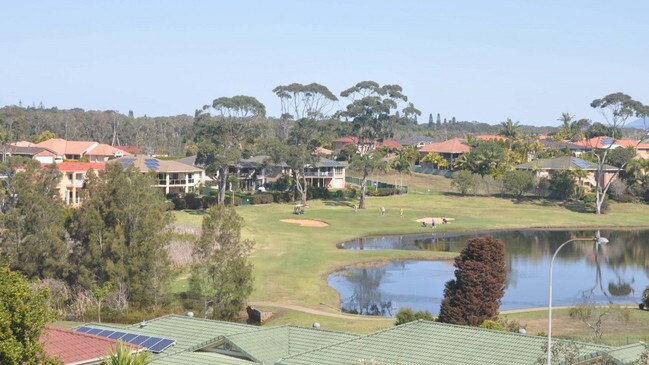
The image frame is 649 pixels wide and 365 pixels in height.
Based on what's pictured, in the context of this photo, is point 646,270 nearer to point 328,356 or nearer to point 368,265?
point 368,265

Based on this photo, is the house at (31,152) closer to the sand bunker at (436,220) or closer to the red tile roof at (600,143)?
the sand bunker at (436,220)

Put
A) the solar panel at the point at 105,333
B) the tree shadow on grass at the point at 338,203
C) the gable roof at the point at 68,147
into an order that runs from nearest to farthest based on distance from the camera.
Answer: the solar panel at the point at 105,333 < the tree shadow on grass at the point at 338,203 < the gable roof at the point at 68,147

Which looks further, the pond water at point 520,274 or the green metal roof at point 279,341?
the pond water at point 520,274

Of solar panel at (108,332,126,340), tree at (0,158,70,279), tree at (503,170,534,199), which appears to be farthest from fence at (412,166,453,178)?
solar panel at (108,332,126,340)

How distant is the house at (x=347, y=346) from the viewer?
1223 inches

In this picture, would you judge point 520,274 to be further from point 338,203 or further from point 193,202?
point 338,203

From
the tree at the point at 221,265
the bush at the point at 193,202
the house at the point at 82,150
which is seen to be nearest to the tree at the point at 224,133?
the bush at the point at 193,202

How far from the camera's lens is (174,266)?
204 ft

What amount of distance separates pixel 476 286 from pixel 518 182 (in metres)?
73.8

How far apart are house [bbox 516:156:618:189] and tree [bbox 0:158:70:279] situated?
82003mm

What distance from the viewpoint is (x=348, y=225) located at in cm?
9756

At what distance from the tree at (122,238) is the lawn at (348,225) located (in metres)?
6.82

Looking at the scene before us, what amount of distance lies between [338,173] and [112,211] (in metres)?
77.0

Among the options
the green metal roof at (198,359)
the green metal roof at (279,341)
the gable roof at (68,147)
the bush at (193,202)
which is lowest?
the green metal roof at (198,359)
